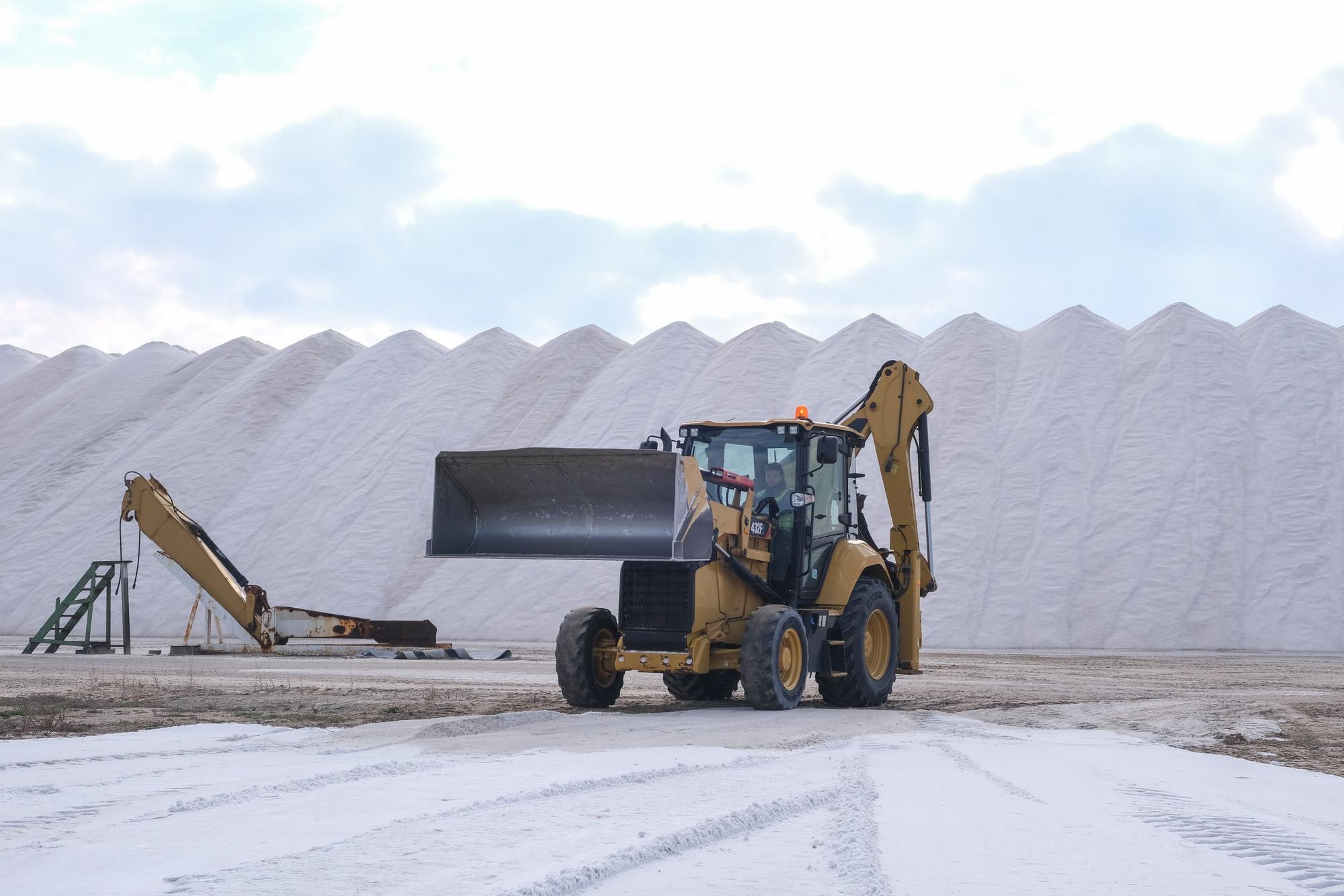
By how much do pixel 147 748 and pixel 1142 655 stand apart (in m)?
21.3

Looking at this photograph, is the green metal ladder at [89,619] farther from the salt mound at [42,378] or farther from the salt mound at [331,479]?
the salt mound at [42,378]

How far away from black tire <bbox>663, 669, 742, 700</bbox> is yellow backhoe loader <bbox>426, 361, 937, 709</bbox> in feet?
0.05

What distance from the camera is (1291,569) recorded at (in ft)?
90.9

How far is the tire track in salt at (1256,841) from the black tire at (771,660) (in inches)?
182

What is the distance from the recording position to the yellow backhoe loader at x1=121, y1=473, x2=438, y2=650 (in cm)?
2083

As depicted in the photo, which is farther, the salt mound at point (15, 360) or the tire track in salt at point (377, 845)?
the salt mound at point (15, 360)

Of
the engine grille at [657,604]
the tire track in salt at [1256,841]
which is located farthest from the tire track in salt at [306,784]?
the engine grille at [657,604]

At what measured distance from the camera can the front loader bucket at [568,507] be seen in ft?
31.3

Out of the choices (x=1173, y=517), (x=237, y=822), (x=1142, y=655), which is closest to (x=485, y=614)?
(x=1142, y=655)

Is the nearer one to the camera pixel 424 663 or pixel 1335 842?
pixel 1335 842

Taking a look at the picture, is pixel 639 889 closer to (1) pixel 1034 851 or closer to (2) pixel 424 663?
(1) pixel 1034 851

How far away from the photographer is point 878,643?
39.7 ft

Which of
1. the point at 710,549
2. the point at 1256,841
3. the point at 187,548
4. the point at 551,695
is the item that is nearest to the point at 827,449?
the point at 710,549

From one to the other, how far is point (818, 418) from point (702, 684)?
24.3m
